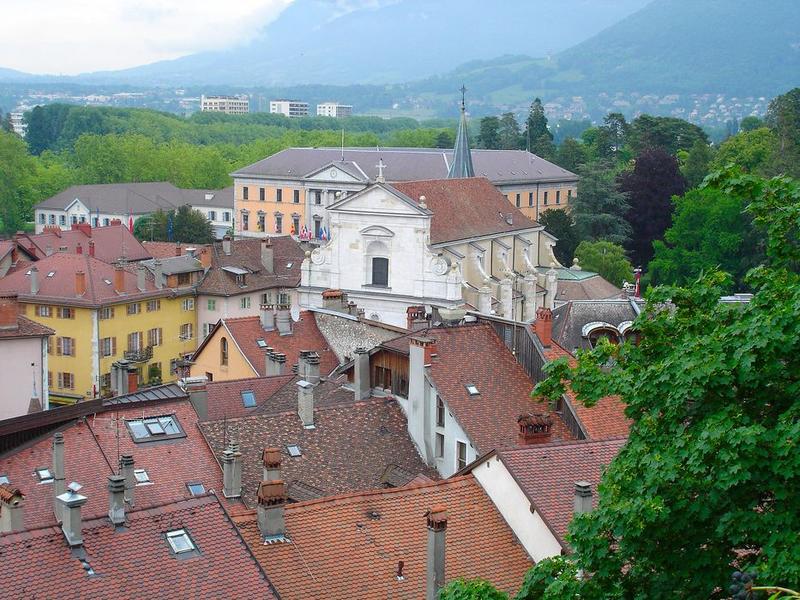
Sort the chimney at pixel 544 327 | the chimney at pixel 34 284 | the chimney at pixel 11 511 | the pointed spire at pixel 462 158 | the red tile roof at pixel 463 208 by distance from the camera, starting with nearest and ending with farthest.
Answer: the chimney at pixel 11 511, the chimney at pixel 544 327, the chimney at pixel 34 284, the red tile roof at pixel 463 208, the pointed spire at pixel 462 158

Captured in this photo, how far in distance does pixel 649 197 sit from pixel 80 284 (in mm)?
51989

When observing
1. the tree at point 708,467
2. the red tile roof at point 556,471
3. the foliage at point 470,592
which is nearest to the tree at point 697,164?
the red tile roof at point 556,471

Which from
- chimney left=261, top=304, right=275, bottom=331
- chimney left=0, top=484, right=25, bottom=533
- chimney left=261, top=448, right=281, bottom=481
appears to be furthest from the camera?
chimney left=261, top=304, right=275, bottom=331

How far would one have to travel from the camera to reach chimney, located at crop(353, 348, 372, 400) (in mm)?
32719

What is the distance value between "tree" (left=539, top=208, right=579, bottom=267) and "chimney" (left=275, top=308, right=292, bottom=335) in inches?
1873

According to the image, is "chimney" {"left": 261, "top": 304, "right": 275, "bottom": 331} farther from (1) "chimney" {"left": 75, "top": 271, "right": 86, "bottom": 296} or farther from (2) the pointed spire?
(2) the pointed spire

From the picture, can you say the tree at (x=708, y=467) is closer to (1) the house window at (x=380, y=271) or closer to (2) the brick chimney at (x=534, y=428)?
(2) the brick chimney at (x=534, y=428)

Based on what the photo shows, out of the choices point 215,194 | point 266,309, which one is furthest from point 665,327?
point 215,194

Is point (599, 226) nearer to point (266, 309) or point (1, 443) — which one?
point (266, 309)

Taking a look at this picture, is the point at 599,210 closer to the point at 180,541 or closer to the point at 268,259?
the point at 268,259

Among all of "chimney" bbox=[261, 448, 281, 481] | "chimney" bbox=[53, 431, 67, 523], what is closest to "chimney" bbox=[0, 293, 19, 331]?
"chimney" bbox=[53, 431, 67, 523]

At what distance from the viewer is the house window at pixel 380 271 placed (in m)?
58.9

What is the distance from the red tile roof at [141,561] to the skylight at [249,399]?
49.5ft

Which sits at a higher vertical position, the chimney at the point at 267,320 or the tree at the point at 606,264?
the chimney at the point at 267,320
